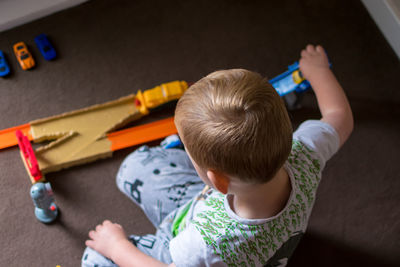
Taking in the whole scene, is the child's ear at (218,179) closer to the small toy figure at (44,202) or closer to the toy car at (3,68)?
the small toy figure at (44,202)

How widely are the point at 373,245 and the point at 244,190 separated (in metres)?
0.73

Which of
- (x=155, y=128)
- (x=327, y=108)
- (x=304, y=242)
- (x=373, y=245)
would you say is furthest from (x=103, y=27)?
(x=373, y=245)

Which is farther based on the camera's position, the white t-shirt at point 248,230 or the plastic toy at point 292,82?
the plastic toy at point 292,82

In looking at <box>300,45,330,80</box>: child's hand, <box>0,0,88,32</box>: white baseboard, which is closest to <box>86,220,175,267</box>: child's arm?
<box>300,45,330,80</box>: child's hand

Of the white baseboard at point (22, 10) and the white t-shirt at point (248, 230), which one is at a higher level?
the white baseboard at point (22, 10)

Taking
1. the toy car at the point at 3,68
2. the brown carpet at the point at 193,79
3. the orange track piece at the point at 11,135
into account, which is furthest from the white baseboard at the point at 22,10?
the orange track piece at the point at 11,135

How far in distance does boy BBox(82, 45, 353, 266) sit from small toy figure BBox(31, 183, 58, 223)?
0.72ft

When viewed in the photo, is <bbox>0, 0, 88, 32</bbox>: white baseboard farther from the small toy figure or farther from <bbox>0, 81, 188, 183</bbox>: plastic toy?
the small toy figure

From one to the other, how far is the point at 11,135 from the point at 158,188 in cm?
58

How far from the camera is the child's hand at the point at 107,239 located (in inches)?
33.5

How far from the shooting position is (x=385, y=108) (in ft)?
4.11

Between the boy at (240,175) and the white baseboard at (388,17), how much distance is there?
0.56 metres

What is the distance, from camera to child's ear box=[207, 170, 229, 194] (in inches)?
20.6

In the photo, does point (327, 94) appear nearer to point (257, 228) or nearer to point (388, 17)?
point (257, 228)
